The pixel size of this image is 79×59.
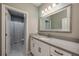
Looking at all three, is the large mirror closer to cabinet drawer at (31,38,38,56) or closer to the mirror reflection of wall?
the mirror reflection of wall

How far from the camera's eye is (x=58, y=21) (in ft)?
5.04

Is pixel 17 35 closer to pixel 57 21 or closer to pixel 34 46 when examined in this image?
pixel 34 46

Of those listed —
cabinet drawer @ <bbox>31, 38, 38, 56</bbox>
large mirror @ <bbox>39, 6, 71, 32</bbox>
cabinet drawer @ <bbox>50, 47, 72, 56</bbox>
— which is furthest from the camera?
cabinet drawer @ <bbox>31, 38, 38, 56</bbox>

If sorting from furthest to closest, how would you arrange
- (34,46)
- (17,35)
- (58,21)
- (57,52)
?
(17,35) < (34,46) < (58,21) < (57,52)

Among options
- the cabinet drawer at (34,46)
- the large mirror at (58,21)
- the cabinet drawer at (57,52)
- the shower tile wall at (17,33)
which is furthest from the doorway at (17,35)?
the cabinet drawer at (57,52)

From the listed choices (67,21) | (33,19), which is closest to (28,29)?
(33,19)

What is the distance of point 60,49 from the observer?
91cm

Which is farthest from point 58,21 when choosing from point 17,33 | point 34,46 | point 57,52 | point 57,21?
point 17,33

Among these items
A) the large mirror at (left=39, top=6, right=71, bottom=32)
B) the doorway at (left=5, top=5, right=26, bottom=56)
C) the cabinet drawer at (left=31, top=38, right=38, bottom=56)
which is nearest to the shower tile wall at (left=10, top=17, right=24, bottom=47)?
the doorway at (left=5, top=5, right=26, bottom=56)

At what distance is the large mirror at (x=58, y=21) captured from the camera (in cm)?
133

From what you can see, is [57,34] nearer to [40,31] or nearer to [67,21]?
[67,21]

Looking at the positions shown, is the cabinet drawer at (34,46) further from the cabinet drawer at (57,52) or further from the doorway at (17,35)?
the cabinet drawer at (57,52)

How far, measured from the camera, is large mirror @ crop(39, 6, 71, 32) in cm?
133

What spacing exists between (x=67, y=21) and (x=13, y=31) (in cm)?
170
